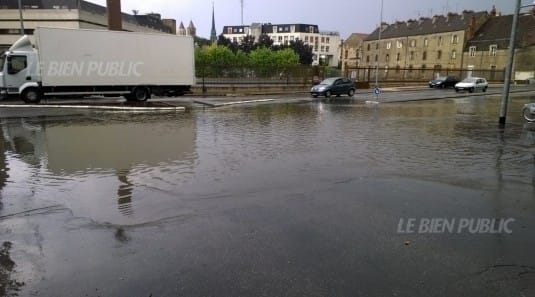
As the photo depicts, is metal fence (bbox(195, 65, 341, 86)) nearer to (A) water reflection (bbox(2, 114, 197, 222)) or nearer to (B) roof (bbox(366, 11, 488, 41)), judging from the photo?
(A) water reflection (bbox(2, 114, 197, 222))

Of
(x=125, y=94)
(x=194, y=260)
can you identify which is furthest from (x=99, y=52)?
(x=194, y=260)

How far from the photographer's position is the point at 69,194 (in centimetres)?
700

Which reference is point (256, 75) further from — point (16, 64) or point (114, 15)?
point (16, 64)

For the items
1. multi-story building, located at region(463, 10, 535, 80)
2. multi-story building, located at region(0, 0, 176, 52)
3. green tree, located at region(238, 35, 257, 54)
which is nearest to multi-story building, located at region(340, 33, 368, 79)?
green tree, located at region(238, 35, 257, 54)

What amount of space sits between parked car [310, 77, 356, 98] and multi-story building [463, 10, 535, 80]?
37892 millimetres

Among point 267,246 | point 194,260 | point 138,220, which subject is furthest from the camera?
point 138,220

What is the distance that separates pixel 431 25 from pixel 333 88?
6621cm

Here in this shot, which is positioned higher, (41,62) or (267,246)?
(41,62)

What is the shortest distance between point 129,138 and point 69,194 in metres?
5.87

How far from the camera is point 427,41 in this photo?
297 ft

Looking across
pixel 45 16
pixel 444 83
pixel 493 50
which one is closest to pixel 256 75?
pixel 444 83

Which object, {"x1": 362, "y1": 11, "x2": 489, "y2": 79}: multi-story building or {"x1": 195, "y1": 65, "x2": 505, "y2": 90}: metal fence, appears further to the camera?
{"x1": 362, "y1": 11, "x2": 489, "y2": 79}: multi-story building

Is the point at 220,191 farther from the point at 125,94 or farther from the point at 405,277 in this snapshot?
the point at 125,94

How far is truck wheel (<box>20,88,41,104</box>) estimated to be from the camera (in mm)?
22969
